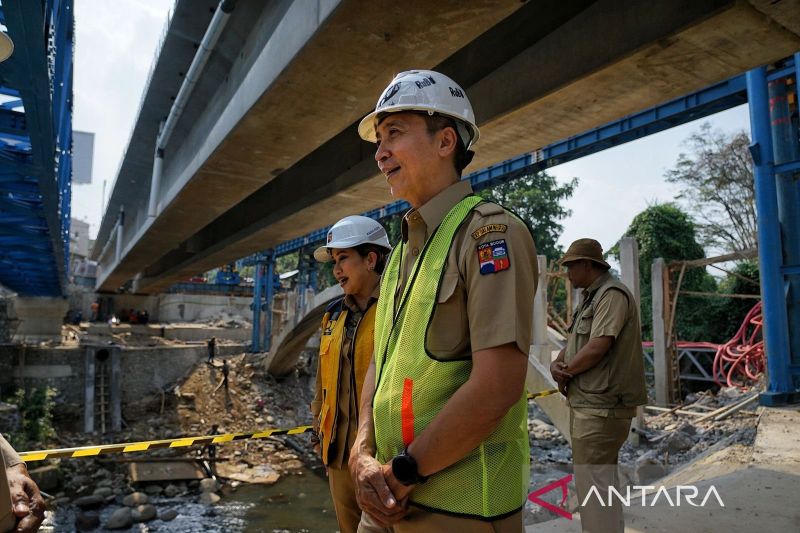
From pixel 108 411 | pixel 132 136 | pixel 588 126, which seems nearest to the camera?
pixel 588 126

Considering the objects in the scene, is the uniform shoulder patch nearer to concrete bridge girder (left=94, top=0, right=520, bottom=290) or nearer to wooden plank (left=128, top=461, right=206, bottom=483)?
concrete bridge girder (left=94, top=0, right=520, bottom=290)

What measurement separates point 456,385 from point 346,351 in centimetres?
155

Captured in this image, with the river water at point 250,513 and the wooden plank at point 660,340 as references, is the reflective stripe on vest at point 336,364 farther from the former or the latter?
the wooden plank at point 660,340

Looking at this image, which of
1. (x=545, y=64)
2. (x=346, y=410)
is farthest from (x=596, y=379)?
(x=545, y=64)

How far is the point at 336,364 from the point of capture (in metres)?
2.81

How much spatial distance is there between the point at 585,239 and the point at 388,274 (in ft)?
6.91

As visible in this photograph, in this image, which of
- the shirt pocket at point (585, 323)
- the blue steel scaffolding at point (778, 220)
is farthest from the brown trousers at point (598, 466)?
the blue steel scaffolding at point (778, 220)

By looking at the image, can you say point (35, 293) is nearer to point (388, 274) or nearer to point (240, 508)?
point (240, 508)

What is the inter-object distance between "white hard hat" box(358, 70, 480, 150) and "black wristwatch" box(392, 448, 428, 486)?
3.17 feet

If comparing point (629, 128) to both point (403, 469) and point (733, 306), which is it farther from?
point (733, 306)

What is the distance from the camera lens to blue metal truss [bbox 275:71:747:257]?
24.3 ft

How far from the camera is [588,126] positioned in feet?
14.8

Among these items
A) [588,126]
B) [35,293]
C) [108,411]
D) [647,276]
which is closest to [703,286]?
[647,276]

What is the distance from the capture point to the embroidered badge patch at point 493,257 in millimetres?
1283
